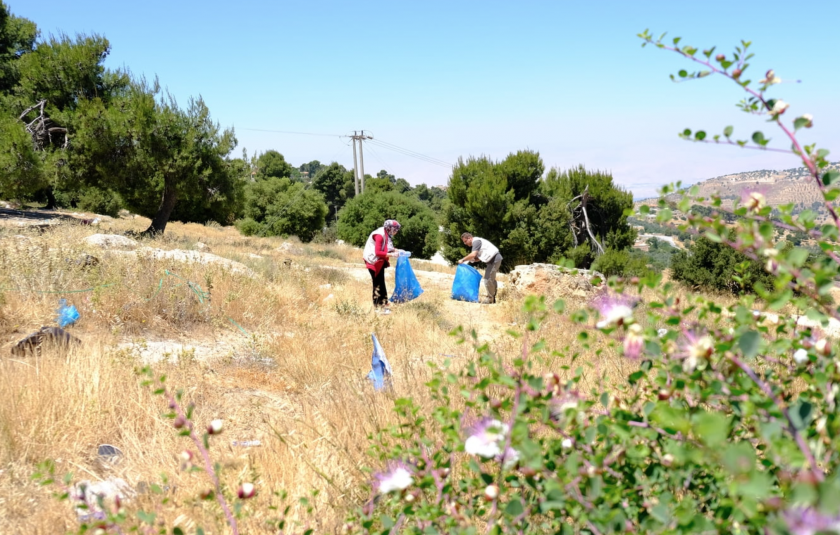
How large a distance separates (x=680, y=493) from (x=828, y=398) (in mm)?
1013

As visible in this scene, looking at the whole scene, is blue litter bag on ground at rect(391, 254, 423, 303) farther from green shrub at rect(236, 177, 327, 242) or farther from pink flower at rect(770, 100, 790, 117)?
green shrub at rect(236, 177, 327, 242)

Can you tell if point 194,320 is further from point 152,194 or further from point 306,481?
point 152,194

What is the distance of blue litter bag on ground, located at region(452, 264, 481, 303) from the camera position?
9289 mm

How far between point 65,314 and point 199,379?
1.83 m

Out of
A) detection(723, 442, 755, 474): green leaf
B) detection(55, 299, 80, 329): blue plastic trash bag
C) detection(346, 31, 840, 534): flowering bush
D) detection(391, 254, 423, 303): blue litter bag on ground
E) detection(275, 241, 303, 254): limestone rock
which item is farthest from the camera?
detection(275, 241, 303, 254): limestone rock

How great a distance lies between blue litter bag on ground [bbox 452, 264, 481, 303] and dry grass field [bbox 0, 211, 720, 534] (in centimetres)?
217

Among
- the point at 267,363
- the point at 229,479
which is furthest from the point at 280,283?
the point at 229,479

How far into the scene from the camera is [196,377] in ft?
11.8

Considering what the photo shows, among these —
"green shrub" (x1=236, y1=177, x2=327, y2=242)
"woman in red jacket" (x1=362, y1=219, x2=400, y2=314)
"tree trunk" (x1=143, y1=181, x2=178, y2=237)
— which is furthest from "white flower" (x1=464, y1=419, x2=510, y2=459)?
"green shrub" (x1=236, y1=177, x2=327, y2=242)

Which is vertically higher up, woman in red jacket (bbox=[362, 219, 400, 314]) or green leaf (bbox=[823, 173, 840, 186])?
green leaf (bbox=[823, 173, 840, 186])

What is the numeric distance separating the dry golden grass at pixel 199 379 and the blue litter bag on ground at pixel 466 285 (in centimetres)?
234

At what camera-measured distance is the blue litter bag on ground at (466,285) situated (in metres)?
9.29

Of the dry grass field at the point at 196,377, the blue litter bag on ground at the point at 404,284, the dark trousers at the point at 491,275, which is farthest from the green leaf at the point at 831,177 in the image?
the dark trousers at the point at 491,275

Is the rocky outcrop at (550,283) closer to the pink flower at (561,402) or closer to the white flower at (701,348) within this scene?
the pink flower at (561,402)
